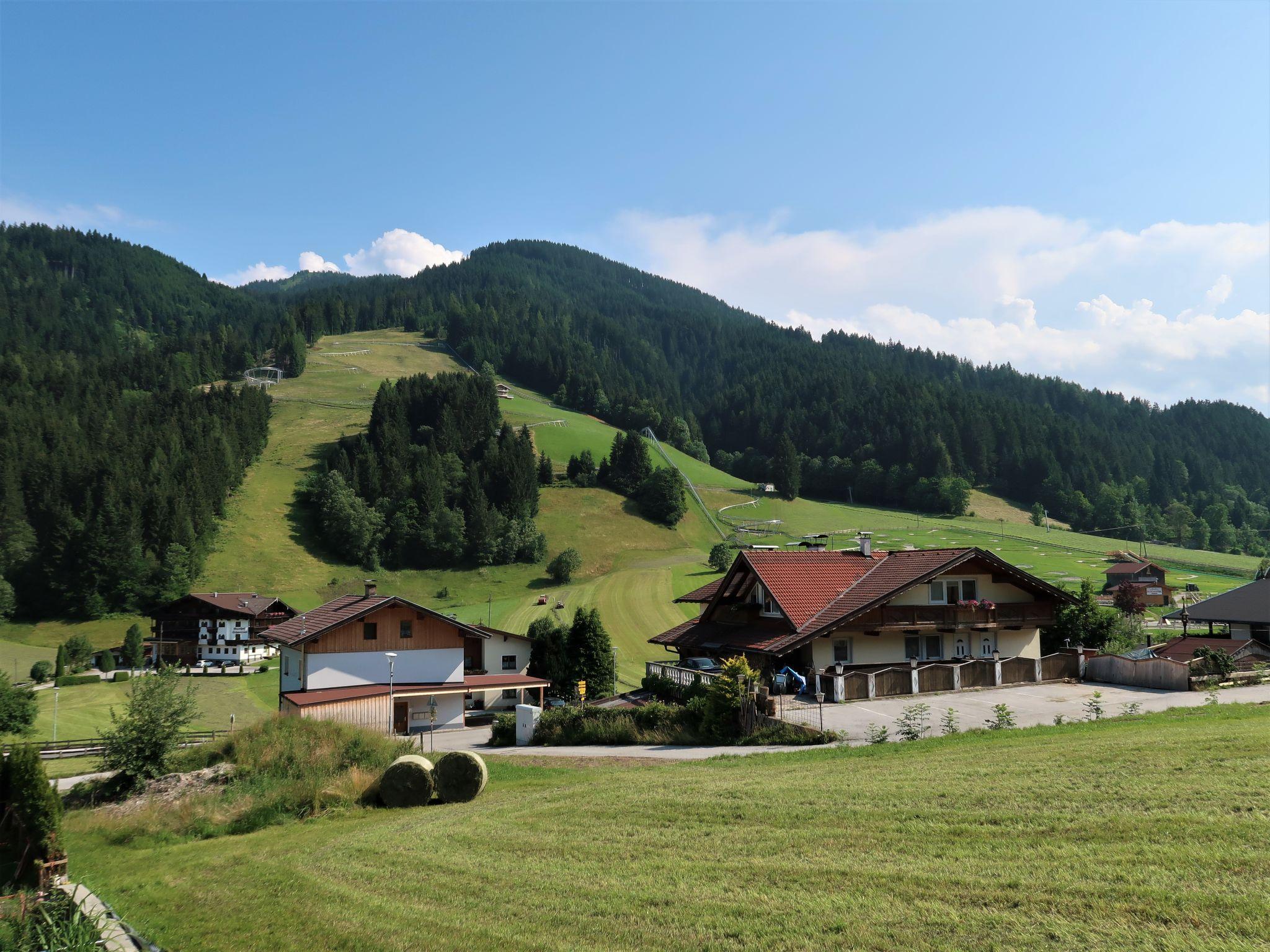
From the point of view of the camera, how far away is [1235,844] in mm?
8219

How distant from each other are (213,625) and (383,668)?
56.2 metres

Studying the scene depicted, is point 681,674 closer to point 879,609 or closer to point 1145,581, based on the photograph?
point 879,609

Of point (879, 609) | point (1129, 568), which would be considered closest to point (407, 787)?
point (879, 609)

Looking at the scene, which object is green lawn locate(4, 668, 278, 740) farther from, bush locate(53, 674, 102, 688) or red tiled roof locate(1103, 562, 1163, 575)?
red tiled roof locate(1103, 562, 1163, 575)

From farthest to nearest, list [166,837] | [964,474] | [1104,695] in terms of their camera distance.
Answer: [964,474] < [1104,695] < [166,837]

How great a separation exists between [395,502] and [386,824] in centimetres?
10779

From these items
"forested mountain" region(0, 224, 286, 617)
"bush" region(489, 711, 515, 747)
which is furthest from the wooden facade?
"forested mountain" region(0, 224, 286, 617)

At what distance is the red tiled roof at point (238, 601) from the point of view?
88.4 m

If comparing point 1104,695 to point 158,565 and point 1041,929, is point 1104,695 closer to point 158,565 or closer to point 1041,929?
point 1041,929

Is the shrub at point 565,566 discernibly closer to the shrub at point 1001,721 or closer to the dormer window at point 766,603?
the dormer window at point 766,603

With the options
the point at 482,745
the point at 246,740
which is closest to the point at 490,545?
the point at 482,745

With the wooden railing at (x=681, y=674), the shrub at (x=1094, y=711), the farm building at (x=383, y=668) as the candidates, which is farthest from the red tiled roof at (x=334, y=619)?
the shrub at (x=1094, y=711)

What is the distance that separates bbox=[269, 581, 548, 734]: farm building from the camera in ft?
138

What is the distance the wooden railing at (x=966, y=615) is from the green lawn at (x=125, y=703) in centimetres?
3482
